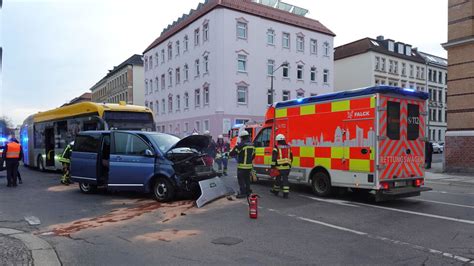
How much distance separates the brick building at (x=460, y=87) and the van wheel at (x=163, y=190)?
14.3 m

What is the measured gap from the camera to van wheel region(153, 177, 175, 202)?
9672 millimetres

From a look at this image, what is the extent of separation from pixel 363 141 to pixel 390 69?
55.9 meters

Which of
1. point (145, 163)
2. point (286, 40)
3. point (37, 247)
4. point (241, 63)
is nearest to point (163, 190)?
point (145, 163)

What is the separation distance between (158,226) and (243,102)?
109 ft

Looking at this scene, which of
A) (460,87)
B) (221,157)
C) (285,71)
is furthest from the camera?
(285,71)

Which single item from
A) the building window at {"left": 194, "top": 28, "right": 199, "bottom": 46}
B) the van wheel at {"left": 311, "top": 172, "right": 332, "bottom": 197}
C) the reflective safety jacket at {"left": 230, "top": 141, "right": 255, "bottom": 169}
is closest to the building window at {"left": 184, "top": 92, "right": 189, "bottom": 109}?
the building window at {"left": 194, "top": 28, "right": 199, "bottom": 46}

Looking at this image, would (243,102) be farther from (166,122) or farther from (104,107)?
(104,107)

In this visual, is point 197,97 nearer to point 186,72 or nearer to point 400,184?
point 186,72

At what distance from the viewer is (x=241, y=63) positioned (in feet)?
132

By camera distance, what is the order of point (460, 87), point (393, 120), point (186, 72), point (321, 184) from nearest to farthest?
point (393, 120)
point (321, 184)
point (460, 87)
point (186, 72)

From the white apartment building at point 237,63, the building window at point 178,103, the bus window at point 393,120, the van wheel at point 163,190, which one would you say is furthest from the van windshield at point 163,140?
the building window at point 178,103

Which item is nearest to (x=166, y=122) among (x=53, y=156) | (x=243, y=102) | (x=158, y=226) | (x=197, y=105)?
(x=197, y=105)

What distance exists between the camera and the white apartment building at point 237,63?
127ft

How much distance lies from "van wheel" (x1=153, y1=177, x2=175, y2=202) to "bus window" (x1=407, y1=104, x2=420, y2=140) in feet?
19.9
